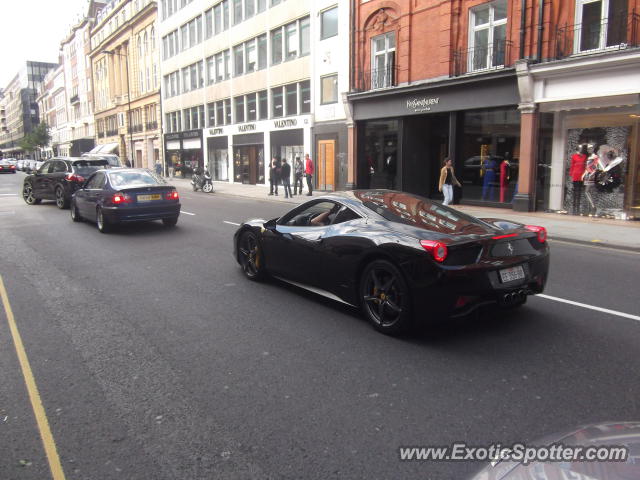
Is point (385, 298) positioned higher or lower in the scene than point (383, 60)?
lower

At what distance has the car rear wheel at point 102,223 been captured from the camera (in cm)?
1137

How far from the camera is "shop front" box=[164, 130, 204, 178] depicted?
131ft

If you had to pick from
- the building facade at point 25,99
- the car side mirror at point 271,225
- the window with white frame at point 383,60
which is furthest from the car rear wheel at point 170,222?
the building facade at point 25,99

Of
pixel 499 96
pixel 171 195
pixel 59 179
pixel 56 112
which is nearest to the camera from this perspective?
pixel 171 195

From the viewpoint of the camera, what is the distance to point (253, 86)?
105 feet

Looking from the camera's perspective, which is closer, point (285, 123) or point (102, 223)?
point (102, 223)

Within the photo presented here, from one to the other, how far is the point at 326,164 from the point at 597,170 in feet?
44.5

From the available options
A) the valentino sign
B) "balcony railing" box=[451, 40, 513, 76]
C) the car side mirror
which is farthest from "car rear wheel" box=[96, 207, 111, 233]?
"balcony railing" box=[451, 40, 513, 76]

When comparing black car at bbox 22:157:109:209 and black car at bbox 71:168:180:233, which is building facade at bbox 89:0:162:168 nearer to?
black car at bbox 22:157:109:209

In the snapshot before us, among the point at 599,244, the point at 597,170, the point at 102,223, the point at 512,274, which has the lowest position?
the point at 599,244

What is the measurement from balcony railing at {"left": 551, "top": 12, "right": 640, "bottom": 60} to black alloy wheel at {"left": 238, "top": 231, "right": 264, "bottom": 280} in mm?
12588

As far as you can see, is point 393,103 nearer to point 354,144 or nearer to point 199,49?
point 354,144

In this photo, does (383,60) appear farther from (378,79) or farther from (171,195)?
(171,195)

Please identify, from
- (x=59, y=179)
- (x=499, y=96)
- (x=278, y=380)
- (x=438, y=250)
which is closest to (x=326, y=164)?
(x=499, y=96)
